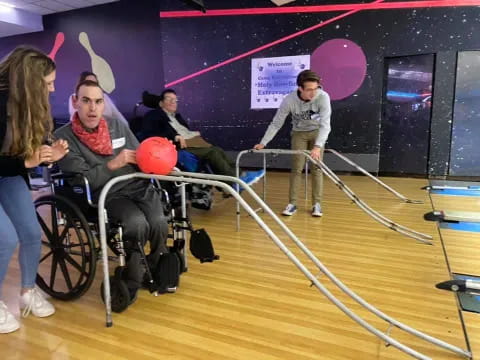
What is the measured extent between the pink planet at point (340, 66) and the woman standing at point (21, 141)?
15.0ft

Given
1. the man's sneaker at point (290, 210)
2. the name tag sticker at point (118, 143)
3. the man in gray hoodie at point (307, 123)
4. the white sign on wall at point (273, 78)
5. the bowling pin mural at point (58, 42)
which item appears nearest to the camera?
the name tag sticker at point (118, 143)

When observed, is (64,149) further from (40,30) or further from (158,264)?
(40,30)

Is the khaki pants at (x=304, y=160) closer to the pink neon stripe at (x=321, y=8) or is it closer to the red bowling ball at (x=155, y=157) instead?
the red bowling ball at (x=155, y=157)

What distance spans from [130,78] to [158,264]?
5632 mm

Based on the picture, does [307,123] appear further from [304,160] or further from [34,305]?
[34,305]

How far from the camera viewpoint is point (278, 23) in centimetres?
575

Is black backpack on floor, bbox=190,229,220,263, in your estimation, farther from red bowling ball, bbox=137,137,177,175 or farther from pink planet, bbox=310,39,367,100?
pink planet, bbox=310,39,367,100

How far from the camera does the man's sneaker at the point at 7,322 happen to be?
5.68ft

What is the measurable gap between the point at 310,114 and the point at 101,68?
5.11 m

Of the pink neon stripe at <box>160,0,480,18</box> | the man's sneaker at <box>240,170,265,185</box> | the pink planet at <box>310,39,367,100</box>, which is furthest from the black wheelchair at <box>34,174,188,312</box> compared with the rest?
the pink neon stripe at <box>160,0,480,18</box>

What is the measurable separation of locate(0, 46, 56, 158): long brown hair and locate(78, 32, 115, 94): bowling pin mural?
19.0ft

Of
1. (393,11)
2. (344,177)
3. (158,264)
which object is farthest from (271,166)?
(158,264)

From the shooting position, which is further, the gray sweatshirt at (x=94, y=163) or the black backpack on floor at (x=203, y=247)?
the gray sweatshirt at (x=94, y=163)

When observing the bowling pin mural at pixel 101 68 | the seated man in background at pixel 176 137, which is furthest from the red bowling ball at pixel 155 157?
the bowling pin mural at pixel 101 68
